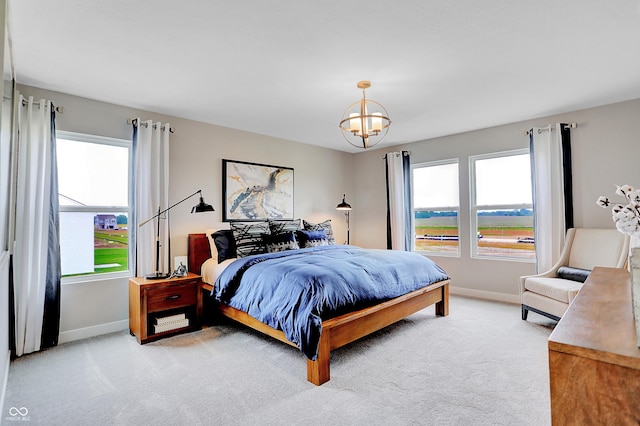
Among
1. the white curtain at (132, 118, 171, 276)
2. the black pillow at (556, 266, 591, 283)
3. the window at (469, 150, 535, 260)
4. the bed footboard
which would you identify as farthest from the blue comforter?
the window at (469, 150, 535, 260)

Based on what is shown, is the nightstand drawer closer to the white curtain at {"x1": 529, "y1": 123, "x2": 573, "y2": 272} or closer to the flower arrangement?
the flower arrangement

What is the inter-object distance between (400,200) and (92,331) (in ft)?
14.6

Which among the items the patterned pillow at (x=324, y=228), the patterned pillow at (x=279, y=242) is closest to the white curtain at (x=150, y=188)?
the patterned pillow at (x=279, y=242)

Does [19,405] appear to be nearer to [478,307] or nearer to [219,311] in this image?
[219,311]

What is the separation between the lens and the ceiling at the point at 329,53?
6.47 ft

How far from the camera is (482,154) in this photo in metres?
4.63

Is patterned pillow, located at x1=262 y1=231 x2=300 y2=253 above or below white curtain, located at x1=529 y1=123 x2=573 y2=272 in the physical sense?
below

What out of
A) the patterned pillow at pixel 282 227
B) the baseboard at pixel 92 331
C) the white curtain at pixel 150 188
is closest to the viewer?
the baseboard at pixel 92 331

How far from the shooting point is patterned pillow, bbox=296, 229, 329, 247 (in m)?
4.30

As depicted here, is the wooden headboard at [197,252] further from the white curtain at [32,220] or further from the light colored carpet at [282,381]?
the white curtain at [32,220]

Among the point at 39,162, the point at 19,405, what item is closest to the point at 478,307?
the point at 19,405

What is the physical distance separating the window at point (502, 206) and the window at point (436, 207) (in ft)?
0.99

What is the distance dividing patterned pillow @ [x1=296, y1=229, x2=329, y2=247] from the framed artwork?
730mm

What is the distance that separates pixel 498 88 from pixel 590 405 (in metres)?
3.12
